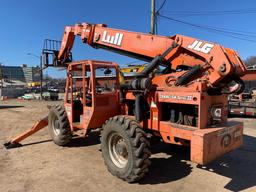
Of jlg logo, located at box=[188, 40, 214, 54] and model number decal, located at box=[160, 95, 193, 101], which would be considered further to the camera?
jlg logo, located at box=[188, 40, 214, 54]

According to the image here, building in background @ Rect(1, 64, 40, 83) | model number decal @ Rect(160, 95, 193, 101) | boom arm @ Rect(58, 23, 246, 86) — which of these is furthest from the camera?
building in background @ Rect(1, 64, 40, 83)

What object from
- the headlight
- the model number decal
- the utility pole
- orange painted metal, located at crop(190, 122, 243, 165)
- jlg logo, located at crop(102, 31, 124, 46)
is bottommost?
orange painted metal, located at crop(190, 122, 243, 165)

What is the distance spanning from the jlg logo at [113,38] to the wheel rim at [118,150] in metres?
2.41

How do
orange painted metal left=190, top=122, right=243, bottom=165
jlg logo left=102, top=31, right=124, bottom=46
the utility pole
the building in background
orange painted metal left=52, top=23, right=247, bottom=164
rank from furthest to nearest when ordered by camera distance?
the building in background
the utility pole
jlg logo left=102, top=31, right=124, bottom=46
orange painted metal left=52, top=23, right=247, bottom=164
orange painted metal left=190, top=122, right=243, bottom=165

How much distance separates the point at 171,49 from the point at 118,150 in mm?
Result: 2462

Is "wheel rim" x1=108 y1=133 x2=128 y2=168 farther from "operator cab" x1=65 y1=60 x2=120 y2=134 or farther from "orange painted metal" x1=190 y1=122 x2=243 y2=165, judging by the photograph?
"orange painted metal" x1=190 y1=122 x2=243 y2=165

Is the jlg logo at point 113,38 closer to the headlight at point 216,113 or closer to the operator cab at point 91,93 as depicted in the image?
the operator cab at point 91,93

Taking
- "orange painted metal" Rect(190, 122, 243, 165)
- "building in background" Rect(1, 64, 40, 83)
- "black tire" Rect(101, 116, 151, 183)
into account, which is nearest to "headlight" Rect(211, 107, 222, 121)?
"orange painted metal" Rect(190, 122, 243, 165)

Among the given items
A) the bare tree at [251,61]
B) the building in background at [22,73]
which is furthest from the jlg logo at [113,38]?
the building in background at [22,73]

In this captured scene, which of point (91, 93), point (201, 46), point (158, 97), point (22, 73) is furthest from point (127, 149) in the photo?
point (22, 73)

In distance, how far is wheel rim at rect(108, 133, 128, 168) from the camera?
209 inches

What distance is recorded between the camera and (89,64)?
6359 millimetres

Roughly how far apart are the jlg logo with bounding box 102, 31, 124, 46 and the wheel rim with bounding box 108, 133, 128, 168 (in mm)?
2413

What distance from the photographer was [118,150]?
17.7ft
